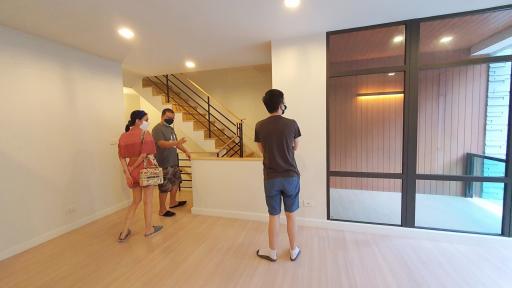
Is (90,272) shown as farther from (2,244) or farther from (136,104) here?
(136,104)

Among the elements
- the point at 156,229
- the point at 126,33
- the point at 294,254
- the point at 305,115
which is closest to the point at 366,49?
the point at 305,115

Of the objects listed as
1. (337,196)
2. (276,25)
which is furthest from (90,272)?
(276,25)

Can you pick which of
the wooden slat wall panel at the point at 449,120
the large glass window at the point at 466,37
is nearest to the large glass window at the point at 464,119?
the wooden slat wall panel at the point at 449,120

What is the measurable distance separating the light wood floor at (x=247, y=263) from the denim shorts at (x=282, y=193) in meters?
0.53

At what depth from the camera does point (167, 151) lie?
323 centimetres

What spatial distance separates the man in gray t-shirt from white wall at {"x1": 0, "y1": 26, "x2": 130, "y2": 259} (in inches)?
37.1

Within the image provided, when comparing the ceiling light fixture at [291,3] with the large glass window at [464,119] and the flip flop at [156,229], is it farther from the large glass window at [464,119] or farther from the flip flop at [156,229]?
the flip flop at [156,229]

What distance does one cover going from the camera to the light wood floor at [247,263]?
1.83 metres

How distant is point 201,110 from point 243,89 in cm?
127

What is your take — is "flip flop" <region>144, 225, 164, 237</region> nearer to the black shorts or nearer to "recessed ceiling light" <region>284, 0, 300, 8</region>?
the black shorts

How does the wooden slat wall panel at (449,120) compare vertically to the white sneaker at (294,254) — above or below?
above

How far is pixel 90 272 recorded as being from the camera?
1998 mm

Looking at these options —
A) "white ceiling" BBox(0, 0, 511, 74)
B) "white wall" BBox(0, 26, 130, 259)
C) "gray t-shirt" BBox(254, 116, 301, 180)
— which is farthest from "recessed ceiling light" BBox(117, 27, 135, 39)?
"gray t-shirt" BBox(254, 116, 301, 180)

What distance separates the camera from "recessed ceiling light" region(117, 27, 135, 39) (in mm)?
2490
